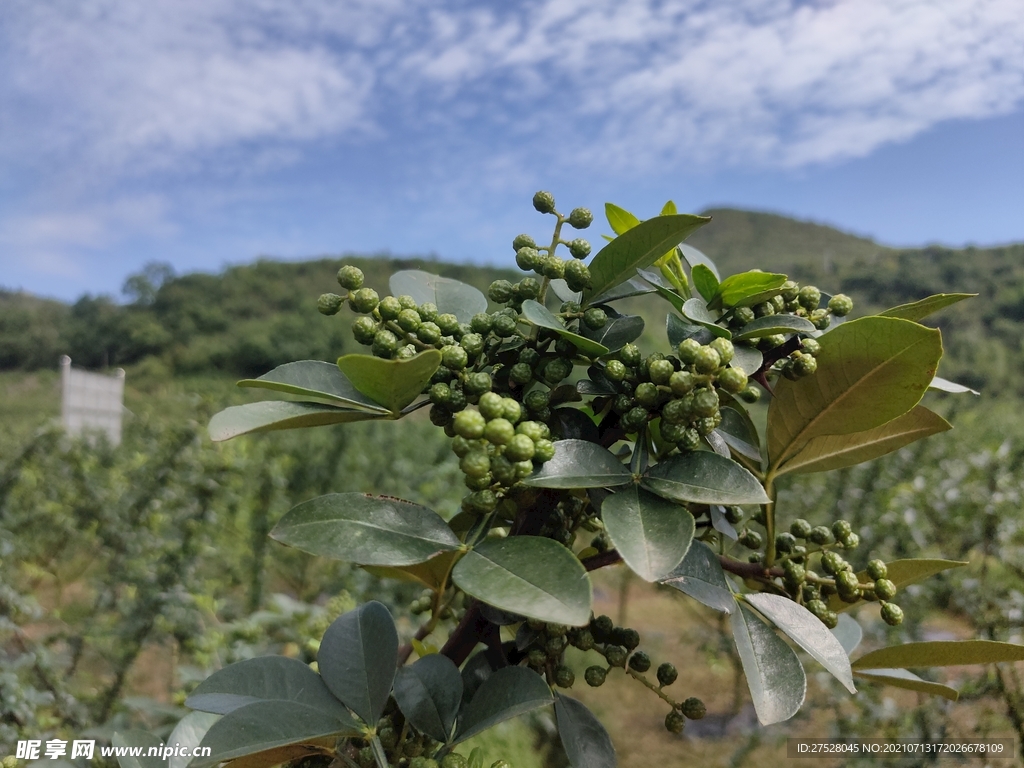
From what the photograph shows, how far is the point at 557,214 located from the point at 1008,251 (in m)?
40.7

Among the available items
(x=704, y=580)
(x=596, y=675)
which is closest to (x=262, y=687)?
(x=596, y=675)

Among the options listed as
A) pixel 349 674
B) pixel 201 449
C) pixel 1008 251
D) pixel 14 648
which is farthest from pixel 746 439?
pixel 1008 251

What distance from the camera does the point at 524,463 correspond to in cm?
49

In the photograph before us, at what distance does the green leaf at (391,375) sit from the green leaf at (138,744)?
495 mm

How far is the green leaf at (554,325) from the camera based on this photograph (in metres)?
0.55

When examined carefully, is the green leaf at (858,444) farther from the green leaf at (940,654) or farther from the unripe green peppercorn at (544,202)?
the unripe green peppercorn at (544,202)

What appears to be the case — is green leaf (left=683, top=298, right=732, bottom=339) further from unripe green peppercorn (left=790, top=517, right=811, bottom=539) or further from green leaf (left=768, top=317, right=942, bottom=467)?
unripe green peppercorn (left=790, top=517, right=811, bottom=539)

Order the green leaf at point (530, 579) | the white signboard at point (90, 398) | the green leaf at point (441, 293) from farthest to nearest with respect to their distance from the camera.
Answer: the white signboard at point (90, 398) → the green leaf at point (441, 293) → the green leaf at point (530, 579)

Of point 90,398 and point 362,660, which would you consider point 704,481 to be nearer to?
point 362,660

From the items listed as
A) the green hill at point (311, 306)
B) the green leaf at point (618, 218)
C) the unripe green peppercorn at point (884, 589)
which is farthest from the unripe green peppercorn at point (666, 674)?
the green hill at point (311, 306)

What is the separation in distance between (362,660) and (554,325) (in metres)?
0.37

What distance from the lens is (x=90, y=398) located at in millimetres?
7223

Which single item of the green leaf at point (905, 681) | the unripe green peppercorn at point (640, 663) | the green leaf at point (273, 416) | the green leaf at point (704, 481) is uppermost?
the green leaf at point (273, 416)

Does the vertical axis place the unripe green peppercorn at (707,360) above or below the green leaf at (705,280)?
below
